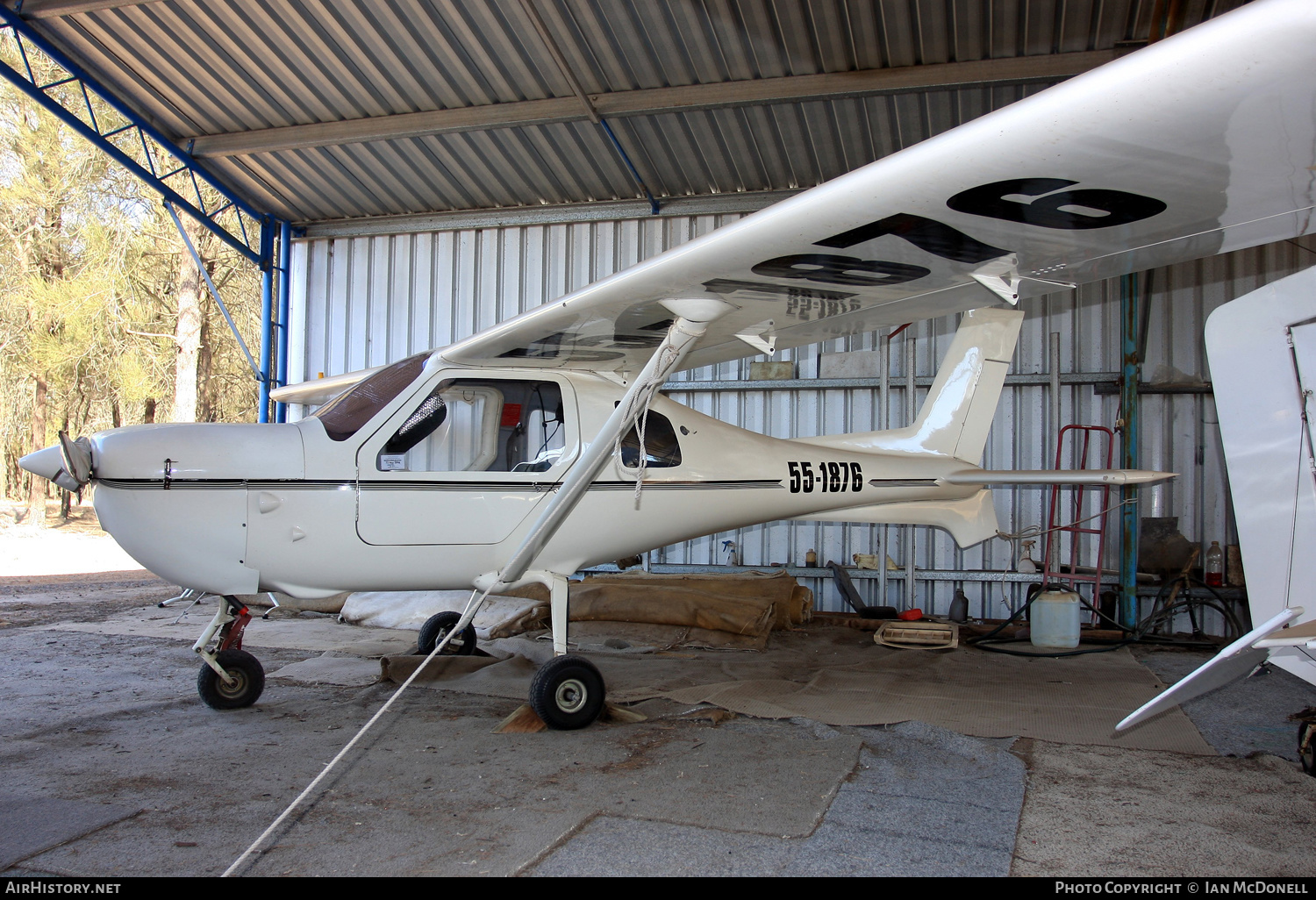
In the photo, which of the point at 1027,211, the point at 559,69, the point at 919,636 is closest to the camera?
the point at 1027,211

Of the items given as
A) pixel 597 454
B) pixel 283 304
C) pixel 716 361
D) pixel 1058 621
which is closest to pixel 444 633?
pixel 597 454

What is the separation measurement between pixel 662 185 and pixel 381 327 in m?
4.32

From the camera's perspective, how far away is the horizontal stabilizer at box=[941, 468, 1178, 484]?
208 inches

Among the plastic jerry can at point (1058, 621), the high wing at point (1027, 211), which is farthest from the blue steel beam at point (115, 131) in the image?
the plastic jerry can at point (1058, 621)

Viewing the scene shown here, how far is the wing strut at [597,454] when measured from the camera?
4152 mm

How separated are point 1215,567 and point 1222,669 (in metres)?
6.79

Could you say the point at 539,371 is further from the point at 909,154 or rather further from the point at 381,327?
the point at 381,327

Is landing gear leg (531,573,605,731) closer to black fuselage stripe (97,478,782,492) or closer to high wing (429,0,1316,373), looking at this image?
black fuselage stripe (97,478,782,492)

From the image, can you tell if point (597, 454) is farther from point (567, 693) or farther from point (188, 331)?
point (188, 331)

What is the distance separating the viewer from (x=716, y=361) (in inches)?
231

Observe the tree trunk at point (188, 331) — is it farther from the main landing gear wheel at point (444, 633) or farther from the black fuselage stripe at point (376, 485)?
the black fuselage stripe at point (376, 485)

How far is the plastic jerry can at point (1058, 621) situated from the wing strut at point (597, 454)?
4754 millimetres

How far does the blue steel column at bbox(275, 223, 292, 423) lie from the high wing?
302 inches

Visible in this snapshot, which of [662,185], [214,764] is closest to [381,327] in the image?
[662,185]
